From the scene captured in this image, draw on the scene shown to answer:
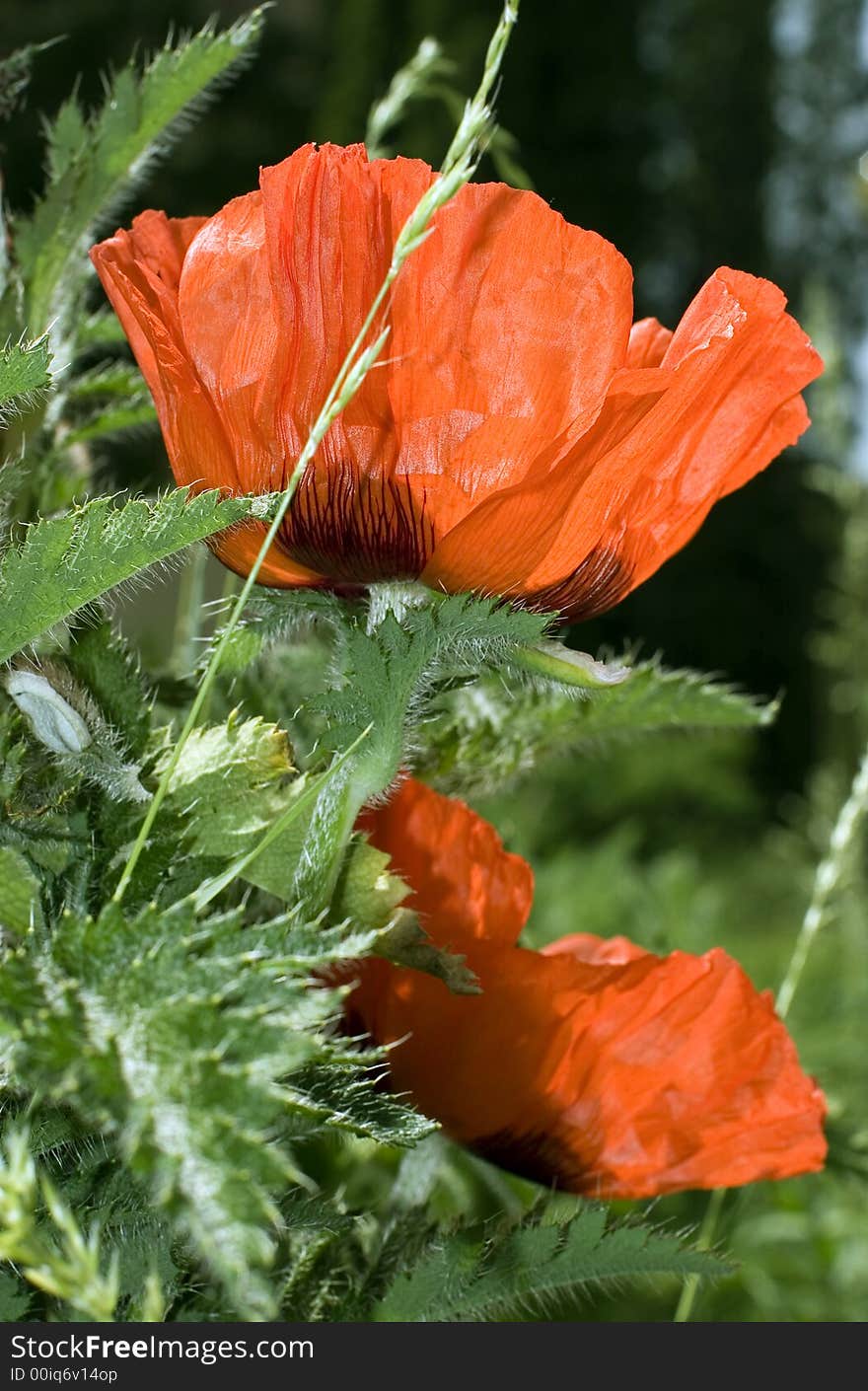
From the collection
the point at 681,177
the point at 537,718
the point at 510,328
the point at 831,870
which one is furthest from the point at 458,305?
the point at 681,177

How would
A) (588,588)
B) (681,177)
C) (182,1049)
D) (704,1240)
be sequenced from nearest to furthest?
(182,1049), (588,588), (704,1240), (681,177)

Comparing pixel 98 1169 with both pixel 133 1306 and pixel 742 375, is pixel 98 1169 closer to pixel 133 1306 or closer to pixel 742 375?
pixel 133 1306

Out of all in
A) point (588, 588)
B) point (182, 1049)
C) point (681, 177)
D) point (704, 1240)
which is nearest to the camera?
point (182, 1049)

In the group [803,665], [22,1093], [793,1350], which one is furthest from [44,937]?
[803,665]

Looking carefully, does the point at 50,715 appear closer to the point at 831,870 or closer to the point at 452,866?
the point at 452,866

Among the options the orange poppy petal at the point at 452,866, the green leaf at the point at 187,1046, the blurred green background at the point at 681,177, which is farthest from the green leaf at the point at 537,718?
the blurred green background at the point at 681,177

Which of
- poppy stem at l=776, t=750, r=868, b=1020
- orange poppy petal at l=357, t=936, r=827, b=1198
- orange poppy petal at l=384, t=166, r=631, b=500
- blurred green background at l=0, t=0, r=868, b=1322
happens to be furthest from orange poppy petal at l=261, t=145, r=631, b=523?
blurred green background at l=0, t=0, r=868, b=1322

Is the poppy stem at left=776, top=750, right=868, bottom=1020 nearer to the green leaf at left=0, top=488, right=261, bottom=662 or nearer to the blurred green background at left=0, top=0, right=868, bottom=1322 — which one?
the green leaf at left=0, top=488, right=261, bottom=662
